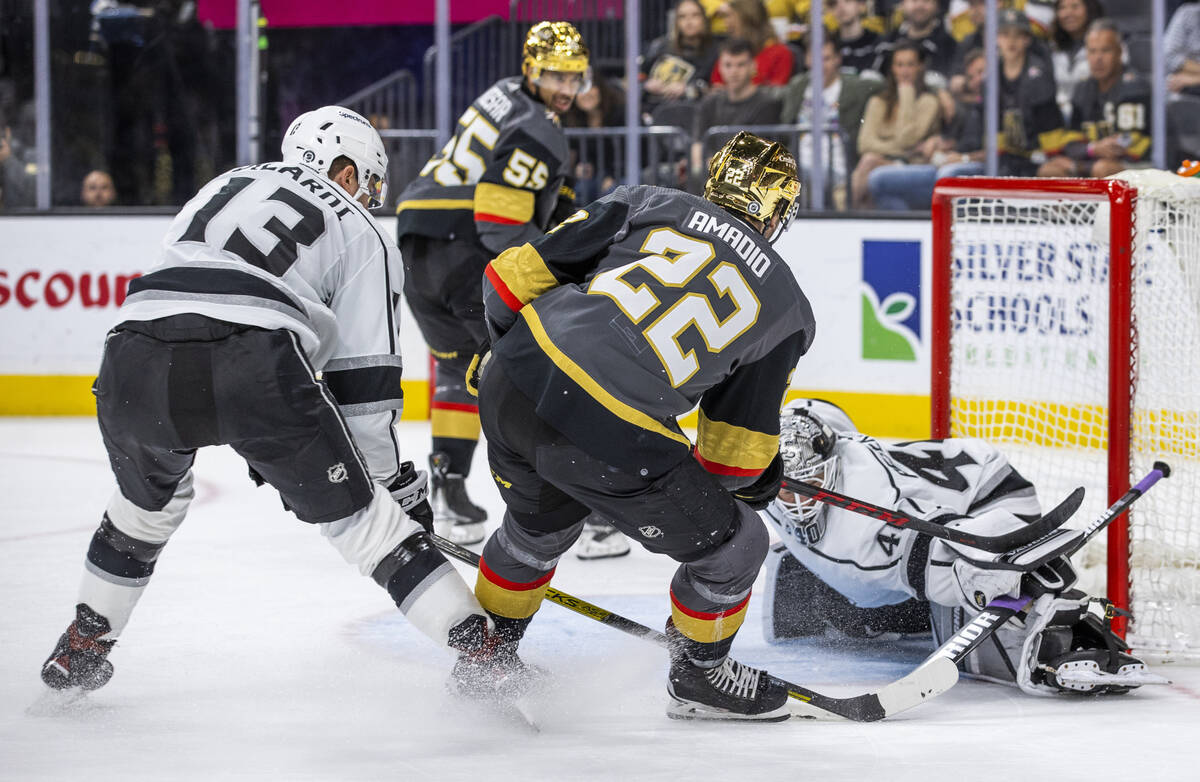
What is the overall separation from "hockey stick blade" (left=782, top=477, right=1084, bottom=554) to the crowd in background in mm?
3167

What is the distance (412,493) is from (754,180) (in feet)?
2.76

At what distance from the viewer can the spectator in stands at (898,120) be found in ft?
18.7

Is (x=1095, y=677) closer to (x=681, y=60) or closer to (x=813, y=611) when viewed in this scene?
(x=813, y=611)

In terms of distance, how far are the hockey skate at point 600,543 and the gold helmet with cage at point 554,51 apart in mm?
1160

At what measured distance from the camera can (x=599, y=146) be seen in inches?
241

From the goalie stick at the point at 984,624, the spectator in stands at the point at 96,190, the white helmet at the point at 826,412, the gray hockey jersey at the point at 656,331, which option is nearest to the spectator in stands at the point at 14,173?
the spectator in stands at the point at 96,190

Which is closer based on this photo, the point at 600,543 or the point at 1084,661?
the point at 1084,661

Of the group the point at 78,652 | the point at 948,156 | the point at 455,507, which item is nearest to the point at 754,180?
the point at 78,652

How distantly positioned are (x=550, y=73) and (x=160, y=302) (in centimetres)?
176

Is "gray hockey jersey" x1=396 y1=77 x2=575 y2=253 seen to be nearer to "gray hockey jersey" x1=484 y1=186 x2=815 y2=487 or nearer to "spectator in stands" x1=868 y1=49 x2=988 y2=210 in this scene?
"gray hockey jersey" x1=484 y1=186 x2=815 y2=487

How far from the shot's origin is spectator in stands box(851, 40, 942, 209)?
18.7 ft

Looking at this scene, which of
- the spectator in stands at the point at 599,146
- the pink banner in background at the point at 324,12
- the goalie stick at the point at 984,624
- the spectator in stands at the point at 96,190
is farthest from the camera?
the pink banner in background at the point at 324,12

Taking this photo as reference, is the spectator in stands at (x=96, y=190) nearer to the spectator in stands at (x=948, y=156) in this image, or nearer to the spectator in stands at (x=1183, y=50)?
the spectator in stands at (x=948, y=156)

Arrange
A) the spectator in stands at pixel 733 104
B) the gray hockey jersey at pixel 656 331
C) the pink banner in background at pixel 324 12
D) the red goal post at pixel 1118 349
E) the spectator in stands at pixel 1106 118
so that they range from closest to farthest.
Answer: the gray hockey jersey at pixel 656 331, the red goal post at pixel 1118 349, the spectator in stands at pixel 1106 118, the spectator in stands at pixel 733 104, the pink banner in background at pixel 324 12
